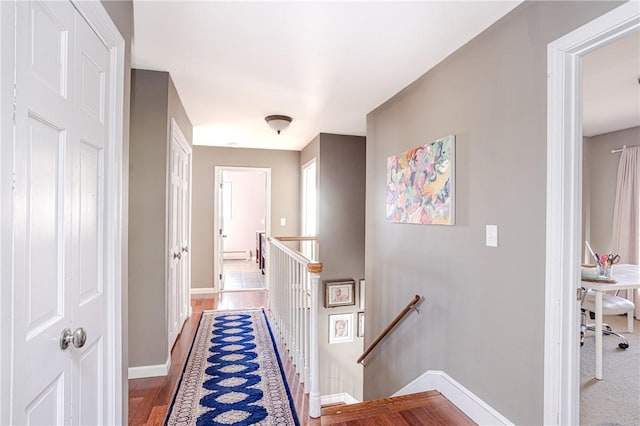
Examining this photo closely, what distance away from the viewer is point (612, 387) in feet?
8.05

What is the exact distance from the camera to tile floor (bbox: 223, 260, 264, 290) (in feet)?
19.1

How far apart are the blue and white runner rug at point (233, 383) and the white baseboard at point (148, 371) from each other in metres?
0.17

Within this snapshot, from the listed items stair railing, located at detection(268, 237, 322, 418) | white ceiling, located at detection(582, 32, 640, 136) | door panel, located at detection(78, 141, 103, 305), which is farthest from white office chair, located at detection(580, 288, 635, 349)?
door panel, located at detection(78, 141, 103, 305)

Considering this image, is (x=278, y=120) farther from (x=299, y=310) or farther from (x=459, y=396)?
(x=459, y=396)

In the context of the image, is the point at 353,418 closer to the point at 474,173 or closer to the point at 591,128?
the point at 474,173

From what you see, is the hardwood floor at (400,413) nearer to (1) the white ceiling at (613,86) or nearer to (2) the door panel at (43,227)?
(2) the door panel at (43,227)

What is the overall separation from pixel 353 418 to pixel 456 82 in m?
2.30

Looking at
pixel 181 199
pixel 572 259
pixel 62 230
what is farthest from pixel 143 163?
pixel 572 259

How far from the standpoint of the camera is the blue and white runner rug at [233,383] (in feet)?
6.60

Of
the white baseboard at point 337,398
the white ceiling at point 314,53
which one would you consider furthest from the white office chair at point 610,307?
the white baseboard at point 337,398

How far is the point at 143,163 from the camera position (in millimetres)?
2594

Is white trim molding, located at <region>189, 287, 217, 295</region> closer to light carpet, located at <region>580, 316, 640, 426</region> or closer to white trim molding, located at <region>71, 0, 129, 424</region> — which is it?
white trim molding, located at <region>71, 0, 129, 424</region>

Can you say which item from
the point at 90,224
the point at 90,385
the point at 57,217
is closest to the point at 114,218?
the point at 90,224

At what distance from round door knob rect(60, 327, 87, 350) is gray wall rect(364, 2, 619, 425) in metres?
1.99
